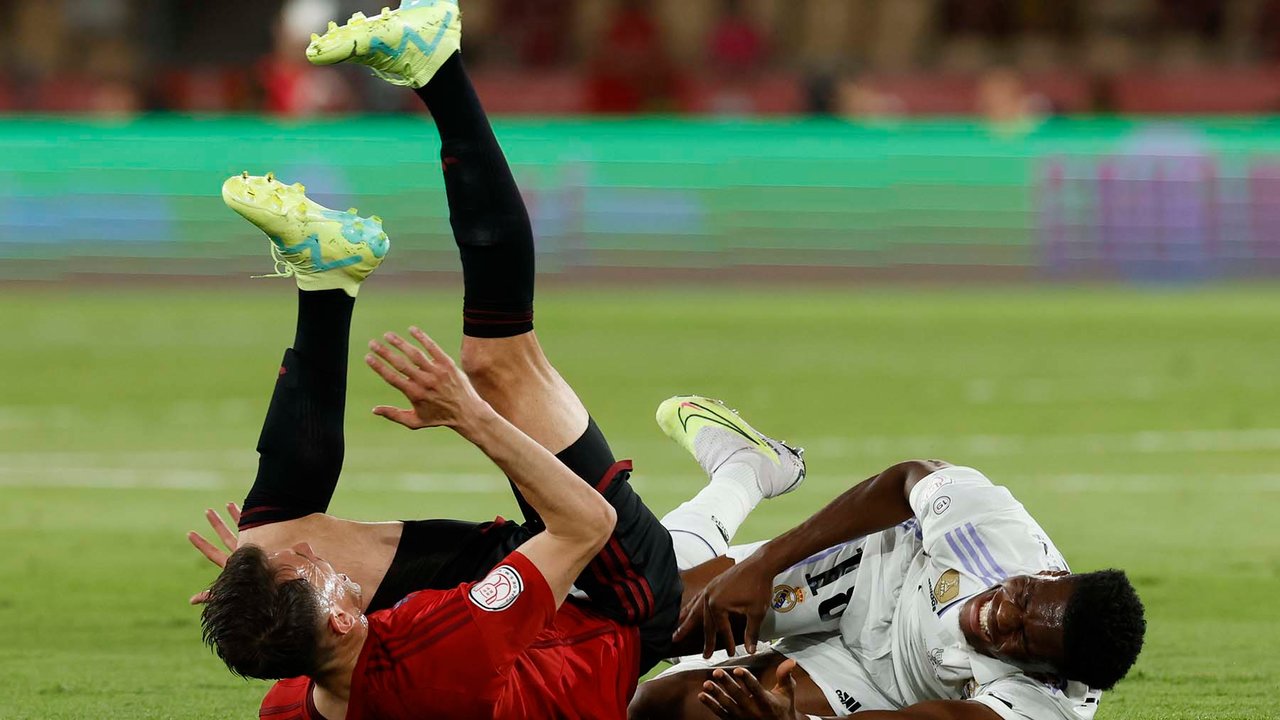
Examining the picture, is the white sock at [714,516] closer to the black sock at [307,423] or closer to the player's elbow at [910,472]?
the player's elbow at [910,472]

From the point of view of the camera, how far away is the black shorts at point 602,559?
5086 mm

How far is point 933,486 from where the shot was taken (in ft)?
16.9

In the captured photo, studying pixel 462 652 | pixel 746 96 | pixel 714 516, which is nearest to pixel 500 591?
pixel 462 652

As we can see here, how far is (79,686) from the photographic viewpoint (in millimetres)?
5746

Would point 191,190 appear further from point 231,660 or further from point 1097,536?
point 231,660

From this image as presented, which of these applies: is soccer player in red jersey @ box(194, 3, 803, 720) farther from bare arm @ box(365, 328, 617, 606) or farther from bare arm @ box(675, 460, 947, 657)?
bare arm @ box(675, 460, 947, 657)

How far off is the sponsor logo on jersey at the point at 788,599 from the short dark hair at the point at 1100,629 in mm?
1063

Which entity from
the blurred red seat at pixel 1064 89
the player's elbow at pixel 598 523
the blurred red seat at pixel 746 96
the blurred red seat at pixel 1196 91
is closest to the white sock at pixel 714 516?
the player's elbow at pixel 598 523

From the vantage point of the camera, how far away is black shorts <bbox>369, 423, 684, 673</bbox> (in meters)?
5.09

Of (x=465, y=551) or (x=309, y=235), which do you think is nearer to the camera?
(x=309, y=235)

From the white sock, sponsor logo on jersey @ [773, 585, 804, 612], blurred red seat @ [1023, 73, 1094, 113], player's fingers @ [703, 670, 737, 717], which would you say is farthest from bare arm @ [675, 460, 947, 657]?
blurred red seat @ [1023, 73, 1094, 113]

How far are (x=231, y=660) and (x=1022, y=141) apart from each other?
1401 cm

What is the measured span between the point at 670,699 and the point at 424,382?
60.5 inches

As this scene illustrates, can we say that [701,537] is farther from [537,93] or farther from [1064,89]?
[1064,89]
